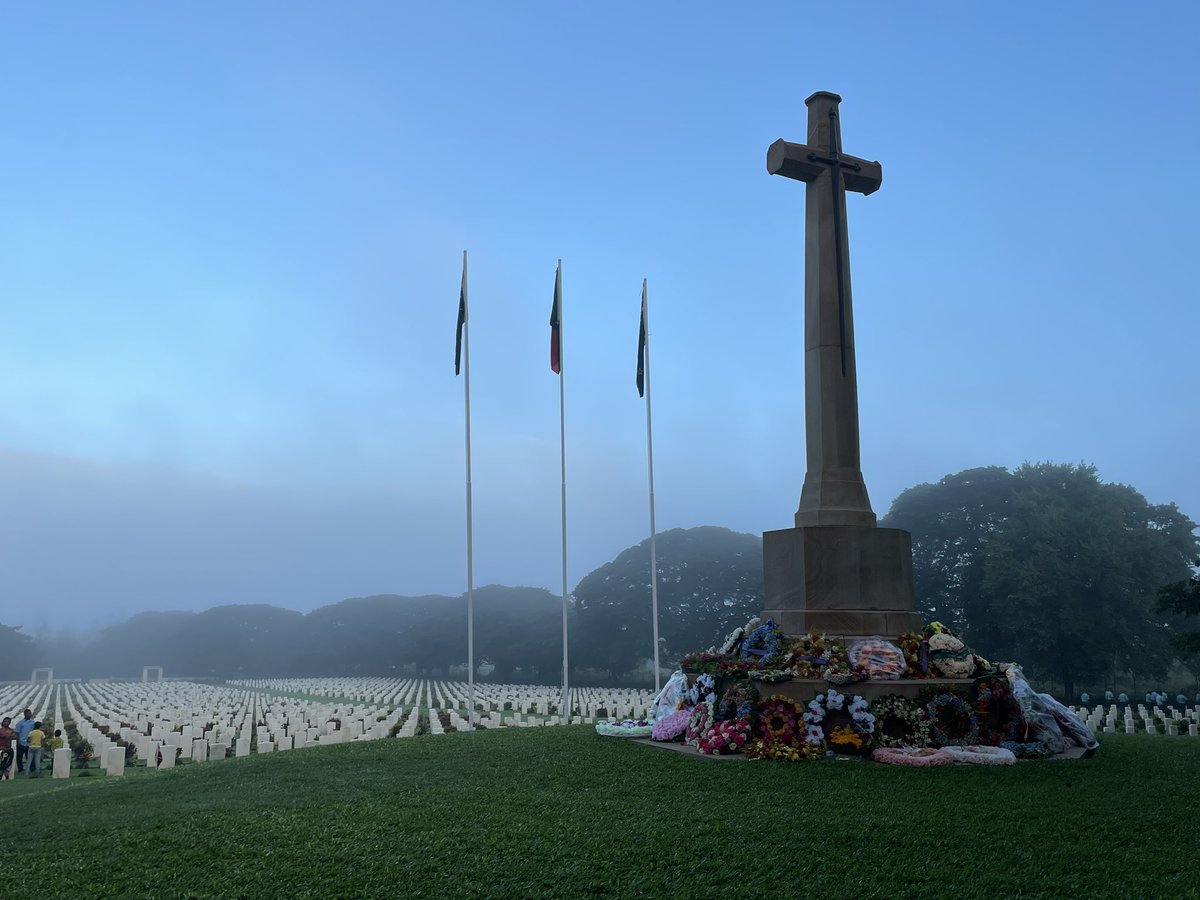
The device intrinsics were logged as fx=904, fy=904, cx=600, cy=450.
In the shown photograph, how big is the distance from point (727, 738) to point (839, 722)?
1172 mm

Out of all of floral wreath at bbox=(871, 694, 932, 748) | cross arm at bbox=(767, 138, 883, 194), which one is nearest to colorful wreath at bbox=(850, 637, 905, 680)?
floral wreath at bbox=(871, 694, 932, 748)

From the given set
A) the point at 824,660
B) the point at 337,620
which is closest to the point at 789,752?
the point at 824,660

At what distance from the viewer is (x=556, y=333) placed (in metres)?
17.4

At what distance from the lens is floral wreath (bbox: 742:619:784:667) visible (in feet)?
33.2

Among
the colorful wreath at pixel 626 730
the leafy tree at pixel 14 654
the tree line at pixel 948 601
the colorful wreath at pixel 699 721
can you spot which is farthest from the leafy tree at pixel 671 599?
the leafy tree at pixel 14 654

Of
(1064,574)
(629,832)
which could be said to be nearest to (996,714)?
(629,832)

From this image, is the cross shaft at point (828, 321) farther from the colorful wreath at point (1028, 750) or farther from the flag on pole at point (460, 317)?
the flag on pole at point (460, 317)

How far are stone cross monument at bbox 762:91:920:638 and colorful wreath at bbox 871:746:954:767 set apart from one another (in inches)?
67.9

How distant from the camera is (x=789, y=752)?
8.82 m

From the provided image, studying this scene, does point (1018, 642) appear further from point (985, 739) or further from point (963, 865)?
point (963, 865)

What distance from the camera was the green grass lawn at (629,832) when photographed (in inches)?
191

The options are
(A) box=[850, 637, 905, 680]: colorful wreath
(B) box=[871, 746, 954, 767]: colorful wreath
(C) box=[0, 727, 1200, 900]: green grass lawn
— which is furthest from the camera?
(A) box=[850, 637, 905, 680]: colorful wreath

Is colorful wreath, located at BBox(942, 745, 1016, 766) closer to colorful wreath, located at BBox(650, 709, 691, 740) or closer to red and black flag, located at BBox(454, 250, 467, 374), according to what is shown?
colorful wreath, located at BBox(650, 709, 691, 740)

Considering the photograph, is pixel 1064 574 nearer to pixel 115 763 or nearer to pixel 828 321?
pixel 828 321
